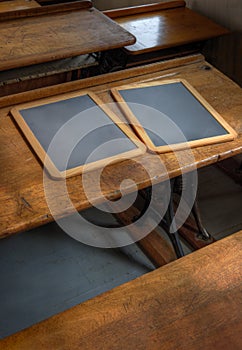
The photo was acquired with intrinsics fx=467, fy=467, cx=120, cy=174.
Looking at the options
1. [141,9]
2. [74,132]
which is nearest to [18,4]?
[141,9]

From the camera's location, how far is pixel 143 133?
172 centimetres

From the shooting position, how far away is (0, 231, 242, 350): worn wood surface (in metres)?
1.29

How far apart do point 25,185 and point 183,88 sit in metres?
0.87

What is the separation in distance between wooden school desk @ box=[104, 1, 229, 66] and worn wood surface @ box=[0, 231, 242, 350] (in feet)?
5.17

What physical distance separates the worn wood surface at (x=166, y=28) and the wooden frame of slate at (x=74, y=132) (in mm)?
964

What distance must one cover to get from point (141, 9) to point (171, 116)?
1.57 m

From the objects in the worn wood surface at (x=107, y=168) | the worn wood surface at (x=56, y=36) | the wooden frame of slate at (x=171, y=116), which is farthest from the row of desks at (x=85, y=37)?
the wooden frame of slate at (x=171, y=116)

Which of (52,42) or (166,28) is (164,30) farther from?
(52,42)

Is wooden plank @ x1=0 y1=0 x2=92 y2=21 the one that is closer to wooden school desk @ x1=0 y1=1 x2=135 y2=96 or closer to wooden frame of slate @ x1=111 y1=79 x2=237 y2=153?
wooden school desk @ x1=0 y1=1 x2=135 y2=96

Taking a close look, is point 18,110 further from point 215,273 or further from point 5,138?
point 215,273

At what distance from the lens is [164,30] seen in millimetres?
2936

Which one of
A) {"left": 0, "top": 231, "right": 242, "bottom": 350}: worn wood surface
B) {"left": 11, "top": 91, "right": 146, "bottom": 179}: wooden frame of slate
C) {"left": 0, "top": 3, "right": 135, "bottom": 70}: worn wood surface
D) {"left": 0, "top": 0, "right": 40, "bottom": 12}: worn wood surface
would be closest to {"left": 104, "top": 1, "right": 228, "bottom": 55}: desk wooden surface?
{"left": 0, "top": 3, "right": 135, "bottom": 70}: worn wood surface

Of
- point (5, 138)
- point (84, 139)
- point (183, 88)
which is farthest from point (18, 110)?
point (183, 88)

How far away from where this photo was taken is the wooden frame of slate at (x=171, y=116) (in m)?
1.71
